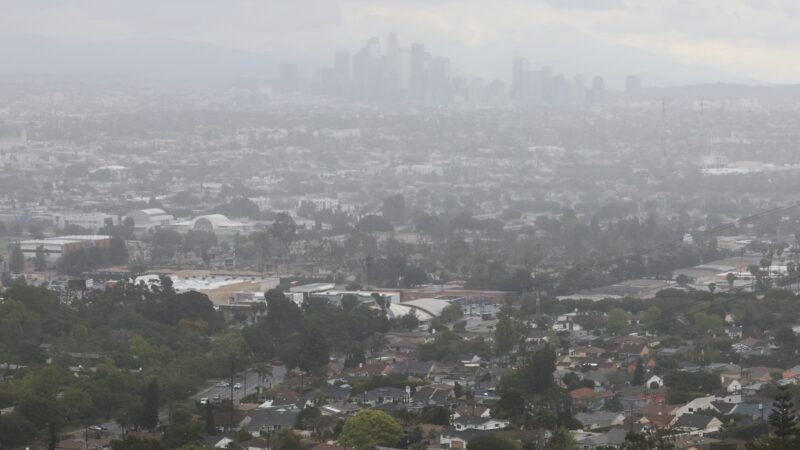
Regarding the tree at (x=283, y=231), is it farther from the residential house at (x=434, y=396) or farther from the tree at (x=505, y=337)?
the residential house at (x=434, y=396)

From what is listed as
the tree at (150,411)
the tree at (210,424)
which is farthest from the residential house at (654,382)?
the tree at (150,411)

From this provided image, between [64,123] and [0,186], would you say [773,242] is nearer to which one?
[0,186]

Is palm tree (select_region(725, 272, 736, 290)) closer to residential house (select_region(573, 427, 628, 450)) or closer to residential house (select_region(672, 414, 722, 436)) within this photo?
residential house (select_region(672, 414, 722, 436))

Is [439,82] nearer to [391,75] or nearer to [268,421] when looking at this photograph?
[391,75]

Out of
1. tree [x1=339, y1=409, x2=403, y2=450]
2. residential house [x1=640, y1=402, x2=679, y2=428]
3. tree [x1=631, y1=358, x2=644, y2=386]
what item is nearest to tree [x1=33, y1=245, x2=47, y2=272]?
tree [x1=631, y1=358, x2=644, y2=386]

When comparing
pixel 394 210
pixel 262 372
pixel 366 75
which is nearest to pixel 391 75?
pixel 366 75

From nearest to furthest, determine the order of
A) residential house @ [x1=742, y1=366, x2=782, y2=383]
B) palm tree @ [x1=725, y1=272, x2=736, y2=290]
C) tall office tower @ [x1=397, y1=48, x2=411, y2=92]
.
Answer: residential house @ [x1=742, y1=366, x2=782, y2=383] → palm tree @ [x1=725, y1=272, x2=736, y2=290] → tall office tower @ [x1=397, y1=48, x2=411, y2=92]

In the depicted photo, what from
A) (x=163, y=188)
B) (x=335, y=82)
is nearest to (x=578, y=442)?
(x=163, y=188)
